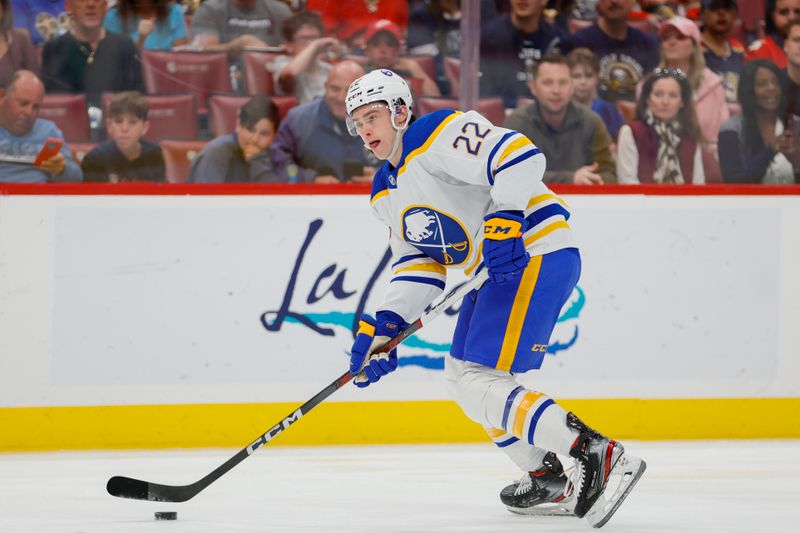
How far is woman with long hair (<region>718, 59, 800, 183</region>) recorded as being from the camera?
4.69 m

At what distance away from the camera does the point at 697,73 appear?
4.84 m

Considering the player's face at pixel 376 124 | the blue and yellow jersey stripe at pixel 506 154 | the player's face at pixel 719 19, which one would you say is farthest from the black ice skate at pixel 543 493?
the player's face at pixel 719 19

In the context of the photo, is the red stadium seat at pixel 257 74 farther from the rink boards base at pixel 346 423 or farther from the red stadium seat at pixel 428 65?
the rink boards base at pixel 346 423

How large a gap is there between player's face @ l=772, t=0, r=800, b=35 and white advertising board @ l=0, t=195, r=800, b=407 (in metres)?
0.77

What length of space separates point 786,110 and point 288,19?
6.57 ft

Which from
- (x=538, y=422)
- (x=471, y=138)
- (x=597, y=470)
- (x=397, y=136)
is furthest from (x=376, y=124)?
(x=597, y=470)

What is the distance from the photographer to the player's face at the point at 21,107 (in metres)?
4.25

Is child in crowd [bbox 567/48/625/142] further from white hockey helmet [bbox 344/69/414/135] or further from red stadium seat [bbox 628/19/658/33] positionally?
white hockey helmet [bbox 344/69/414/135]

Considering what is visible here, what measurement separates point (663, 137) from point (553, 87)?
47 centimetres

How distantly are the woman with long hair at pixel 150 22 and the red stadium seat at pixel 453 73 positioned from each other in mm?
989

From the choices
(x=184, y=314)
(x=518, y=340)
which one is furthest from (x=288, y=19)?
(x=518, y=340)

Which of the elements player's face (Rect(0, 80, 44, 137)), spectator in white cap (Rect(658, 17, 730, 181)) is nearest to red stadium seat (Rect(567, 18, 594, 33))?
spectator in white cap (Rect(658, 17, 730, 181))

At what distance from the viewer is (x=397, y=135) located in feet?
9.43

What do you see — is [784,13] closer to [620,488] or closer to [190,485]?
[620,488]
